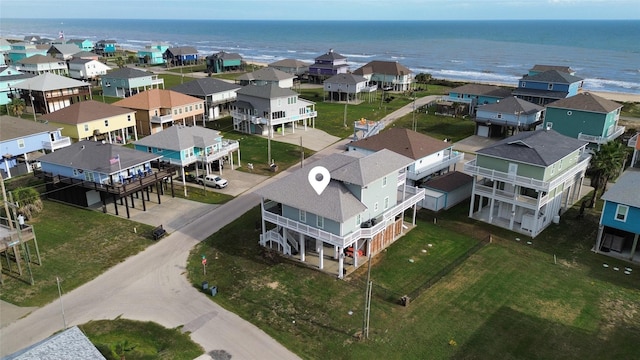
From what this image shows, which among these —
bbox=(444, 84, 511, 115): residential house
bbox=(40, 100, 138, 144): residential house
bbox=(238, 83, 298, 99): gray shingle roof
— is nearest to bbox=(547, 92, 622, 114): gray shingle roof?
bbox=(444, 84, 511, 115): residential house

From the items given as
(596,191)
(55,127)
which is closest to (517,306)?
(596,191)

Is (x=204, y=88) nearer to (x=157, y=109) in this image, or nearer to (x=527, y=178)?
(x=157, y=109)

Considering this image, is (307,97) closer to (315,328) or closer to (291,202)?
(291,202)

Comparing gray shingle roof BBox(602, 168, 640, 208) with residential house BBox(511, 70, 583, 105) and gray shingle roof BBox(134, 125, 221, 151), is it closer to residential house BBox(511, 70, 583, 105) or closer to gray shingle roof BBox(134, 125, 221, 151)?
gray shingle roof BBox(134, 125, 221, 151)

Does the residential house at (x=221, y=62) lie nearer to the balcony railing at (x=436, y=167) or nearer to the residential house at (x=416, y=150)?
the residential house at (x=416, y=150)

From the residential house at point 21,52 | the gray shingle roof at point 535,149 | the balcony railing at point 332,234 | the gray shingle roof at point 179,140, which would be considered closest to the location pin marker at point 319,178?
the balcony railing at point 332,234

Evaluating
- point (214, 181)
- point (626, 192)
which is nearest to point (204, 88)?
point (214, 181)
